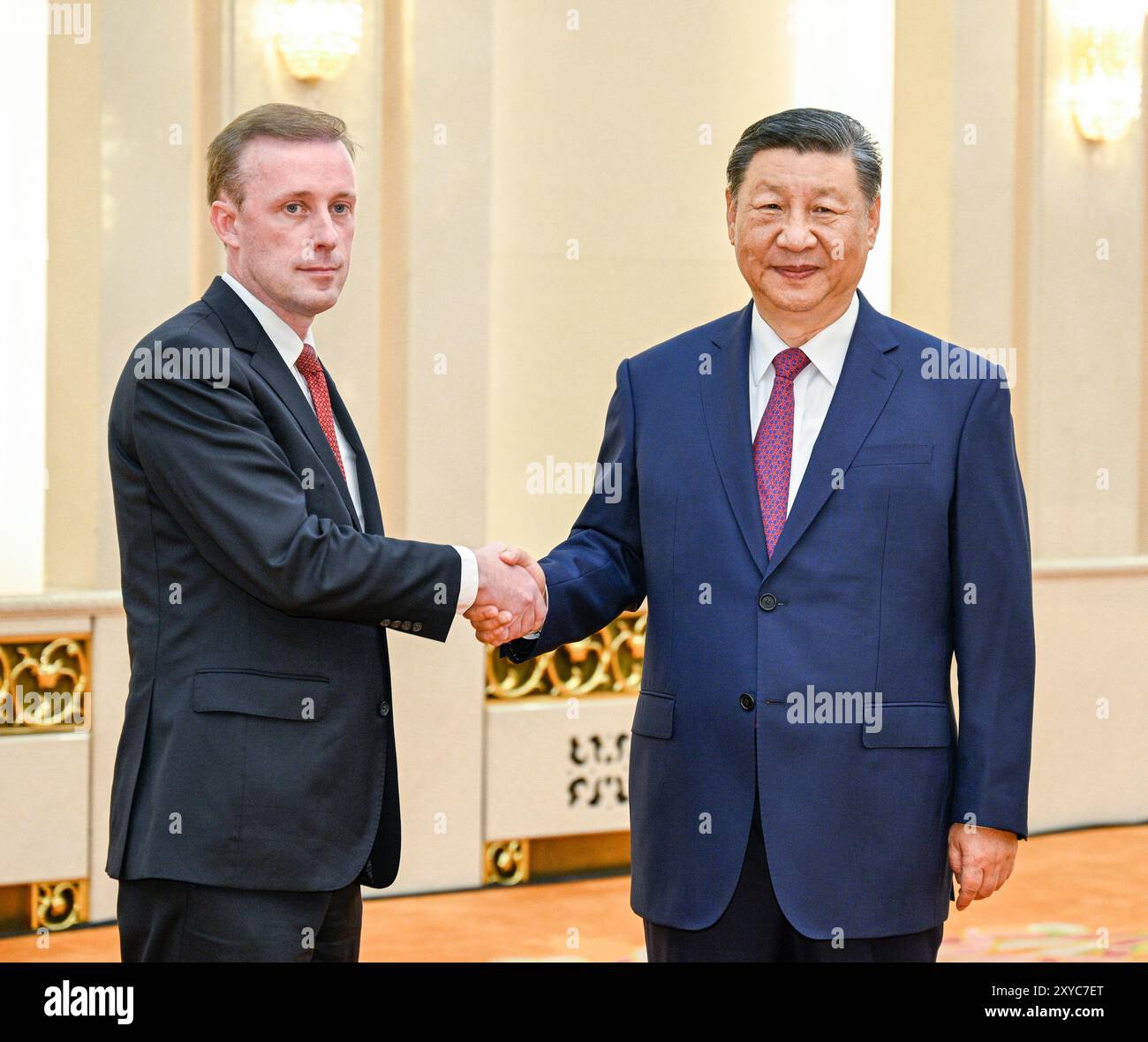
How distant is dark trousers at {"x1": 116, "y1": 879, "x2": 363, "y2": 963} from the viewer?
8.30 ft

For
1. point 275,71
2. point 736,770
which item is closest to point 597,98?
point 275,71

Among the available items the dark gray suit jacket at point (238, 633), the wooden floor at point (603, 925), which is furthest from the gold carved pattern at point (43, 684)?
the dark gray suit jacket at point (238, 633)

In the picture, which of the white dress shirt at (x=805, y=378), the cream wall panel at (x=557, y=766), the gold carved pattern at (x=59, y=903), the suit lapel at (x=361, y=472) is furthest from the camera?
the cream wall panel at (x=557, y=766)

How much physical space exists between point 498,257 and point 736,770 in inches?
155

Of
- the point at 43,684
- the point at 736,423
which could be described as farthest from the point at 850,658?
the point at 43,684

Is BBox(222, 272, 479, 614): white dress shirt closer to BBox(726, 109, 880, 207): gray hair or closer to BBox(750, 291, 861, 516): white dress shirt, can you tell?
BBox(750, 291, 861, 516): white dress shirt

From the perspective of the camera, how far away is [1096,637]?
710cm

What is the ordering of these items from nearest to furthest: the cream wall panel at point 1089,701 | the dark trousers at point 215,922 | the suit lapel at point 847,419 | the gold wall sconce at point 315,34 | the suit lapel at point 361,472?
1. the dark trousers at point 215,922
2. the suit lapel at point 847,419
3. the suit lapel at point 361,472
4. the gold wall sconce at point 315,34
5. the cream wall panel at point 1089,701

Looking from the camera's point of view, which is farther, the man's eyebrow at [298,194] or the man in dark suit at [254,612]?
the man's eyebrow at [298,194]

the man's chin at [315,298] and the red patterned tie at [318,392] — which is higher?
the man's chin at [315,298]

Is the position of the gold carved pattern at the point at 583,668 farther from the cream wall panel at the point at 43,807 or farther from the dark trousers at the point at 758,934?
the dark trousers at the point at 758,934

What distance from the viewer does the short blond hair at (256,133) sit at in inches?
108

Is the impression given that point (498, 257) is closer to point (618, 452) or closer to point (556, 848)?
point (556, 848)

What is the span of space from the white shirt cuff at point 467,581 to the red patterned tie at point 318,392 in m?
0.27
